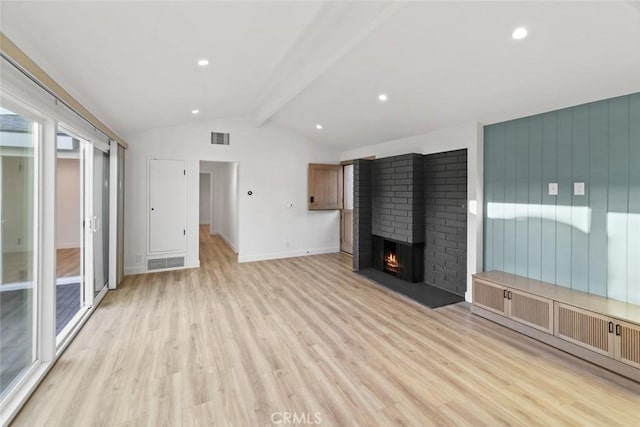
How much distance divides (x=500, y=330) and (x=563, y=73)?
8.23 feet

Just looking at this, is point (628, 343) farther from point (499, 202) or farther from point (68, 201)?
point (68, 201)

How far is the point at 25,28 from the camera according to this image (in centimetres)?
168

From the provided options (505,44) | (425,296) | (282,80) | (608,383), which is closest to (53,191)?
(282,80)

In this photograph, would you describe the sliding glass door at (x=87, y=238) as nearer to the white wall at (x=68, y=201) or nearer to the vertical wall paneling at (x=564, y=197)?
the white wall at (x=68, y=201)

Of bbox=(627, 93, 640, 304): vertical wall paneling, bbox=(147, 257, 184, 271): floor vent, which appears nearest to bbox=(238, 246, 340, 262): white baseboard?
bbox=(147, 257, 184, 271): floor vent

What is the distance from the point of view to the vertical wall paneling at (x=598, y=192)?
2727 millimetres

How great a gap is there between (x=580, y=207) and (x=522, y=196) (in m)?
0.56

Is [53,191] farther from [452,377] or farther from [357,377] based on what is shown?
[452,377]

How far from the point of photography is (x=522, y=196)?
339cm

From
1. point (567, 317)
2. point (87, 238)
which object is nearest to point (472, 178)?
point (567, 317)

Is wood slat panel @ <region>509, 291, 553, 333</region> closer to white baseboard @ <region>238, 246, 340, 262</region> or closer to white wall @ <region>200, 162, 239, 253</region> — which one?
white baseboard @ <region>238, 246, 340, 262</region>

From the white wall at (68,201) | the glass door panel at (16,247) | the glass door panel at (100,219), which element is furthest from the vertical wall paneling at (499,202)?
the white wall at (68,201)

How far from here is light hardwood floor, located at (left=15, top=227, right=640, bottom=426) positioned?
1.88m

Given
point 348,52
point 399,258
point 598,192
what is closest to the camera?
point 598,192
